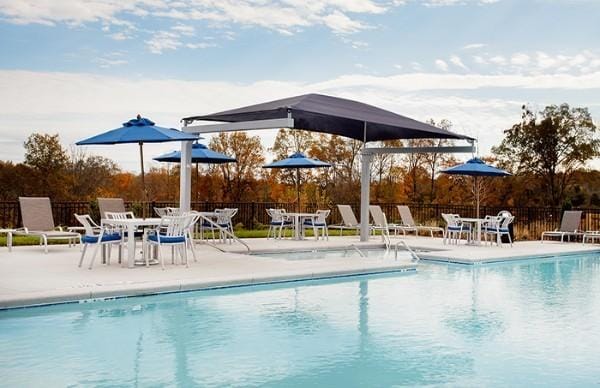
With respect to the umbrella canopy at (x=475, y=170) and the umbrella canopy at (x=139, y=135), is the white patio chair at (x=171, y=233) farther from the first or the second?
the umbrella canopy at (x=475, y=170)

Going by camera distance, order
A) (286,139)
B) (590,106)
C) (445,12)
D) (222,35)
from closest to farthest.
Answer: (445,12) → (222,35) → (286,139) → (590,106)

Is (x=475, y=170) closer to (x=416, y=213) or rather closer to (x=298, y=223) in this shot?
(x=298, y=223)

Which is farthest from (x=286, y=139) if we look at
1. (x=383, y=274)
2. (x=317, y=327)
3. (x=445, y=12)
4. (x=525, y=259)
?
(x=317, y=327)

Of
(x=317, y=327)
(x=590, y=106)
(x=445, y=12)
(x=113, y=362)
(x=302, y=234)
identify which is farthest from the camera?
(x=590, y=106)

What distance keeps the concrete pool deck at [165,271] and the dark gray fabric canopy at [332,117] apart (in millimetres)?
2579

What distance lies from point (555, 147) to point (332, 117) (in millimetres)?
22435

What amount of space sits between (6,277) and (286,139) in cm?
2232

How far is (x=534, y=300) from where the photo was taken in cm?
896

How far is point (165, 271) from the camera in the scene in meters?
9.73

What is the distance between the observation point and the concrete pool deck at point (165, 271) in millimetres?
7863

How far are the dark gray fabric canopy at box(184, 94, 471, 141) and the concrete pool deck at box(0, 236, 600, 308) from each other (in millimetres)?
2579

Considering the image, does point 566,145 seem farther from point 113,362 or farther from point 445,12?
point 113,362

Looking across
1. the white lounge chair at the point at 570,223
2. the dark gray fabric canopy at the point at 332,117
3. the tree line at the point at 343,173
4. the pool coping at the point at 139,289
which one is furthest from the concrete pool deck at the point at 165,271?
the tree line at the point at 343,173

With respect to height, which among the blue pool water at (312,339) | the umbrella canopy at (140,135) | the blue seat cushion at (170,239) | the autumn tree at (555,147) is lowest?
the blue pool water at (312,339)
